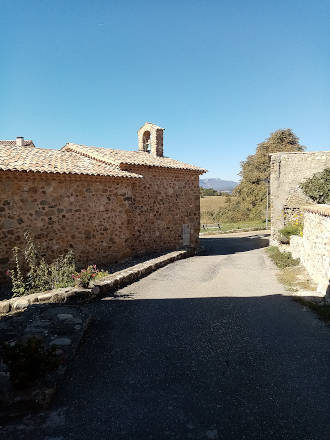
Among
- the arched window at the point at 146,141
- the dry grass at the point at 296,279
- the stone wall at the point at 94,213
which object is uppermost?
the arched window at the point at 146,141

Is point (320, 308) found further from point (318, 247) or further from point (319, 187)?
point (319, 187)

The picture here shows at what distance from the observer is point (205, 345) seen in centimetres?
586

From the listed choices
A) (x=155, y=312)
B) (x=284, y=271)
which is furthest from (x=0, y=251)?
(x=284, y=271)

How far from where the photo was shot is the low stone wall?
888 centimetres

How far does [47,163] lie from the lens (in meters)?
11.5

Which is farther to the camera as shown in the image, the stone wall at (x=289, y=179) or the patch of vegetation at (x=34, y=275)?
the stone wall at (x=289, y=179)

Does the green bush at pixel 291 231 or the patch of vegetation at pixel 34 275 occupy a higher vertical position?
the green bush at pixel 291 231

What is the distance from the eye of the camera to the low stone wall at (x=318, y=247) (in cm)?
888

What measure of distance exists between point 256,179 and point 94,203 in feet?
110

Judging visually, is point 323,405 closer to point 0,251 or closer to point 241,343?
point 241,343

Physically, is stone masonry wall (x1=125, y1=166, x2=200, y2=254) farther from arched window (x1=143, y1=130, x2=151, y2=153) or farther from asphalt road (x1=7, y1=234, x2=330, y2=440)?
asphalt road (x1=7, y1=234, x2=330, y2=440)

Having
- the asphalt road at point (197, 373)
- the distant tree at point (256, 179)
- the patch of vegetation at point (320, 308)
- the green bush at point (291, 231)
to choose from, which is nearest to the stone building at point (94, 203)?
the asphalt road at point (197, 373)

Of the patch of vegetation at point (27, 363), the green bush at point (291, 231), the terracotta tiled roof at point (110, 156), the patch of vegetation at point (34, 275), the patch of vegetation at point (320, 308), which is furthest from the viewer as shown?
the green bush at point (291, 231)

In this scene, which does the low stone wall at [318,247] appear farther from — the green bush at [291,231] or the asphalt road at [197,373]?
the green bush at [291,231]
